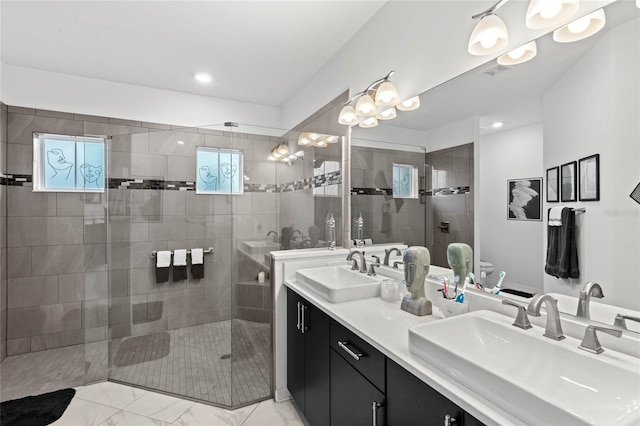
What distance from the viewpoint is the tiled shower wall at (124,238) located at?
2.40m

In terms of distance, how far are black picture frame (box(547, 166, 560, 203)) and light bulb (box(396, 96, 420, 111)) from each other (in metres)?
0.85

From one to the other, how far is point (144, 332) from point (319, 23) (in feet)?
9.26

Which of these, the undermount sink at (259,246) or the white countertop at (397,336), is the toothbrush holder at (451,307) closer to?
the white countertop at (397,336)

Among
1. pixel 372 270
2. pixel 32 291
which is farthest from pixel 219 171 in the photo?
pixel 32 291

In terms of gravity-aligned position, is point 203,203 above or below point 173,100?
below

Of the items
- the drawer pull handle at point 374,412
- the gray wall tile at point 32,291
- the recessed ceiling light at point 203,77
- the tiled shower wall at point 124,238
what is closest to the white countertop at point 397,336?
the drawer pull handle at point 374,412

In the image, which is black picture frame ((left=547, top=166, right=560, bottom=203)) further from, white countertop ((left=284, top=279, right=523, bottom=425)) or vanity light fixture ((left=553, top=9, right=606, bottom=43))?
white countertop ((left=284, top=279, right=523, bottom=425))

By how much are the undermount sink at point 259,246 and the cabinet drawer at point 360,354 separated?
103 cm

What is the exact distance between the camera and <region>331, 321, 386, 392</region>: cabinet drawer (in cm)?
114

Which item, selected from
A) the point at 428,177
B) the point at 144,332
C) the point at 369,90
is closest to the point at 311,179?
the point at 369,90

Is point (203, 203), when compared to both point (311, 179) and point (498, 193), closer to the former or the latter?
point (311, 179)

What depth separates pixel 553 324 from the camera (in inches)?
39.1

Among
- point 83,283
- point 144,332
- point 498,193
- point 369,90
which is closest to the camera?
point 498,193

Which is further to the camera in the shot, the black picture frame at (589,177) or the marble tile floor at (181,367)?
the marble tile floor at (181,367)
